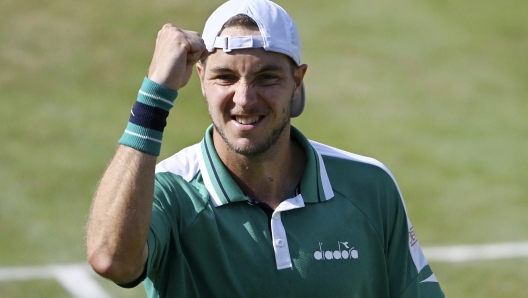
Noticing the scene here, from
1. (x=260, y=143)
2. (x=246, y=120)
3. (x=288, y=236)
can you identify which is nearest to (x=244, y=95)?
(x=246, y=120)

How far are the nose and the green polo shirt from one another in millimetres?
369

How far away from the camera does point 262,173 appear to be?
14.7 ft

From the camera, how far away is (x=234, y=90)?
13.8 ft

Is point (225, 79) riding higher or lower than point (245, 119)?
higher

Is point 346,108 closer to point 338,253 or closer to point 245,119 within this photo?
point 338,253

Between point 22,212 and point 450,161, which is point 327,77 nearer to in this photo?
point 450,161

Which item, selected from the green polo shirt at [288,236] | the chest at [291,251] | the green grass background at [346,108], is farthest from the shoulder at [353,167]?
the green grass background at [346,108]

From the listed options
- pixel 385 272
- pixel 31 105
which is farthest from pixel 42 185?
pixel 385 272

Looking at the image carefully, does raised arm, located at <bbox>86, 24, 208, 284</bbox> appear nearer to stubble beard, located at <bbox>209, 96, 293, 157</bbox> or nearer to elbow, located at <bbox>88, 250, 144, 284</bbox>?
elbow, located at <bbox>88, 250, 144, 284</bbox>

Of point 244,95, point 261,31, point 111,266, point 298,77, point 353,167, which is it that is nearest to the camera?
point 111,266

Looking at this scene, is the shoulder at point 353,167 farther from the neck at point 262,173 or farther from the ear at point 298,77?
the ear at point 298,77

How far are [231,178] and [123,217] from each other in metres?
0.81

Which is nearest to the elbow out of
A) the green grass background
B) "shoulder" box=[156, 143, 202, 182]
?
"shoulder" box=[156, 143, 202, 182]

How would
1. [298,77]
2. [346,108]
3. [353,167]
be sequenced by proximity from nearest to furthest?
[298,77]
[353,167]
[346,108]
